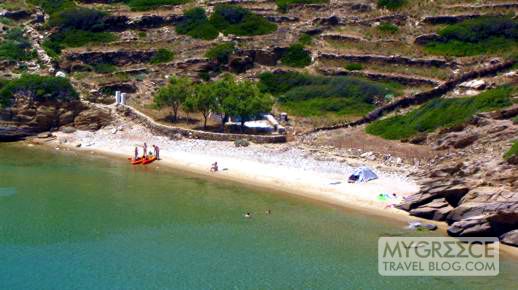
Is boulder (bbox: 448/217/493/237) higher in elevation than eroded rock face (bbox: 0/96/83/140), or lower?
lower

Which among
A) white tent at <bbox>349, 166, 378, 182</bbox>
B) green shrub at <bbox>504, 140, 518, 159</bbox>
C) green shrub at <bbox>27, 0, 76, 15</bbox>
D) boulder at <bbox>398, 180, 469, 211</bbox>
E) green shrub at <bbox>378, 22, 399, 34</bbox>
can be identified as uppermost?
green shrub at <bbox>27, 0, 76, 15</bbox>

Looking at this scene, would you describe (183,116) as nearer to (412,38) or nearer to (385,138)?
(385,138)

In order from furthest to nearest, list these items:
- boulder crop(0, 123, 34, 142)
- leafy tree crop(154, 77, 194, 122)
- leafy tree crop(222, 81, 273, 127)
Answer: boulder crop(0, 123, 34, 142)
leafy tree crop(154, 77, 194, 122)
leafy tree crop(222, 81, 273, 127)

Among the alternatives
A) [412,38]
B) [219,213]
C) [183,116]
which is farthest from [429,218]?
[412,38]

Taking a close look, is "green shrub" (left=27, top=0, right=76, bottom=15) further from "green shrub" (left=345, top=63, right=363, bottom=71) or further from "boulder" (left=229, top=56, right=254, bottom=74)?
"green shrub" (left=345, top=63, right=363, bottom=71)

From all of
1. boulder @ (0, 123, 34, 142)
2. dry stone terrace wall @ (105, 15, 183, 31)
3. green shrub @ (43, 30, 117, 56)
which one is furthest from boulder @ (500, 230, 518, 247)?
dry stone terrace wall @ (105, 15, 183, 31)

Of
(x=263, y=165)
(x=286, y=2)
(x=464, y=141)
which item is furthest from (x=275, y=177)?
(x=286, y=2)
